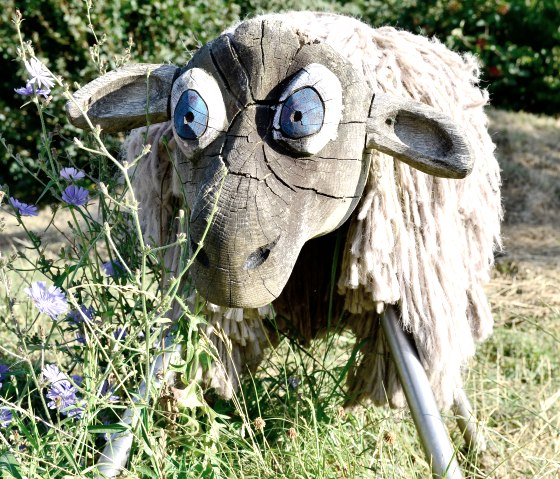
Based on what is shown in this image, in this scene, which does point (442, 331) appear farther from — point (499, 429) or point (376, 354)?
point (499, 429)

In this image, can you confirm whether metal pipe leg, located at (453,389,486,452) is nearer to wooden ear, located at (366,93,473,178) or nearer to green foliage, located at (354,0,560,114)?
wooden ear, located at (366,93,473,178)

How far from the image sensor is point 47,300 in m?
1.58

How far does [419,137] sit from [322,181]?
265 millimetres

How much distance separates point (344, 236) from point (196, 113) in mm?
616

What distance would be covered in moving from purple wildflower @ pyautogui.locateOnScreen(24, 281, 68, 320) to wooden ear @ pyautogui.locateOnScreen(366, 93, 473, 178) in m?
0.83

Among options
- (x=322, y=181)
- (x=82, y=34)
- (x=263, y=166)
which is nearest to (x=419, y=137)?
(x=322, y=181)

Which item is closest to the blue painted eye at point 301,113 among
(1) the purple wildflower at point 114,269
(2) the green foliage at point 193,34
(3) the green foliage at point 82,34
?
(1) the purple wildflower at point 114,269

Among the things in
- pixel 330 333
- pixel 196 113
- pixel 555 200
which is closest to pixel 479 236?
pixel 330 333

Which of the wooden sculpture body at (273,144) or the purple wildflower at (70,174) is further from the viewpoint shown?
the purple wildflower at (70,174)

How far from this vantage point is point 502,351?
11.4ft

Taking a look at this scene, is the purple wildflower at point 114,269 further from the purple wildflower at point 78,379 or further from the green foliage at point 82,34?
the green foliage at point 82,34

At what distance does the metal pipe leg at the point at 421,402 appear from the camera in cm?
205

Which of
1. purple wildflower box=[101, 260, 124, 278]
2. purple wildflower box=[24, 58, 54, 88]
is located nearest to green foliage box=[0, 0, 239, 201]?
purple wildflower box=[101, 260, 124, 278]

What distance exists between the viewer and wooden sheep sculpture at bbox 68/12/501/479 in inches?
72.7
